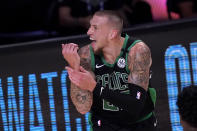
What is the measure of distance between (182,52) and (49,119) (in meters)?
1.49

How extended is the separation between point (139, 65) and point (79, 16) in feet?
9.14

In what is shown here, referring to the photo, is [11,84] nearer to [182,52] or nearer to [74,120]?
[74,120]

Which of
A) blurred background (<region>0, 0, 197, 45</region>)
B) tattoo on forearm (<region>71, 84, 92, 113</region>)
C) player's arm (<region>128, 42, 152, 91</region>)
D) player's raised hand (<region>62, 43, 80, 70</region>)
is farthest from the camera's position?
blurred background (<region>0, 0, 197, 45</region>)

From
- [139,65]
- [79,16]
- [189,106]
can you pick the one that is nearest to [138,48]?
[139,65]

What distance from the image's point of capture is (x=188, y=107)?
247cm

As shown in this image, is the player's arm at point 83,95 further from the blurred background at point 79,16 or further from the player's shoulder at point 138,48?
the blurred background at point 79,16

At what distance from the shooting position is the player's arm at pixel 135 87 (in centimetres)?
340

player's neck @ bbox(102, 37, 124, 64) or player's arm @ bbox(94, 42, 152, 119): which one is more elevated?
player's neck @ bbox(102, 37, 124, 64)

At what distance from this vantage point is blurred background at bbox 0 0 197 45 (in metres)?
5.98

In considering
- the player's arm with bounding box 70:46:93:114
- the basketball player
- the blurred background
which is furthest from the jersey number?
the blurred background

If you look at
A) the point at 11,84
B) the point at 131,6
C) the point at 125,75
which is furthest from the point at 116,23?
the point at 131,6

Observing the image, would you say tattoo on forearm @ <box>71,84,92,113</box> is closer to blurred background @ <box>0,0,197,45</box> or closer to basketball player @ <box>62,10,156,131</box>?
basketball player @ <box>62,10,156,131</box>

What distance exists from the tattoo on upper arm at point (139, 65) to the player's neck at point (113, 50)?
0.12m

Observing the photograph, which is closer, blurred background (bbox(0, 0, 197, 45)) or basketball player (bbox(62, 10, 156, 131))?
basketball player (bbox(62, 10, 156, 131))
